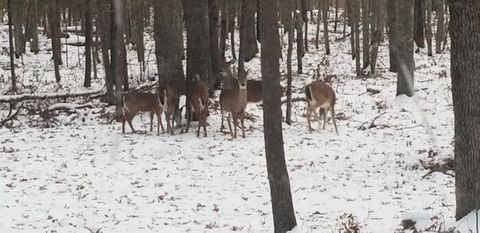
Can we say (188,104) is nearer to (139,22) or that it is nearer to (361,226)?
(361,226)

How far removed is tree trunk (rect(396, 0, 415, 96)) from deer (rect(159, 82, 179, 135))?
682 centimetres

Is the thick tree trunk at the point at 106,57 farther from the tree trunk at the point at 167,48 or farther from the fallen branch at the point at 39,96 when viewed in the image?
the tree trunk at the point at 167,48

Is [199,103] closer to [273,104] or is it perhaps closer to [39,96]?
[39,96]

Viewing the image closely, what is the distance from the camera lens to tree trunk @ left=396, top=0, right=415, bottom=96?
59.3 ft

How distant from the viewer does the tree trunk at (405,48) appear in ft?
59.3

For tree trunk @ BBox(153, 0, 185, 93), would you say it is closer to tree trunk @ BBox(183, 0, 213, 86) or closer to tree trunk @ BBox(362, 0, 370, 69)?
tree trunk @ BBox(183, 0, 213, 86)

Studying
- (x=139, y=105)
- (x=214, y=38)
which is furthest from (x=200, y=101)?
(x=214, y=38)

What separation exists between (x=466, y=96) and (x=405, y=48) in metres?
12.1

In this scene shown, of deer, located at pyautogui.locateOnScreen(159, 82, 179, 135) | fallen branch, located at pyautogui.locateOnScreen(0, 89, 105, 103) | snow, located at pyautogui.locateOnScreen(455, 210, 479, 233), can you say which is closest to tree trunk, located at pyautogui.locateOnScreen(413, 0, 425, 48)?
fallen branch, located at pyautogui.locateOnScreen(0, 89, 105, 103)

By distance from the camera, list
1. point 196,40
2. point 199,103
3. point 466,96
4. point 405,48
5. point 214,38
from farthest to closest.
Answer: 1. point 214,38
2. point 405,48
3. point 196,40
4. point 199,103
5. point 466,96

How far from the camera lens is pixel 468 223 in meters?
6.61

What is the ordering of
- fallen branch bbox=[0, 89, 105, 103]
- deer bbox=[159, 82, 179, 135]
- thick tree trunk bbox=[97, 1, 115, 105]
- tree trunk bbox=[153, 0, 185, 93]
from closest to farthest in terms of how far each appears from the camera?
1. deer bbox=[159, 82, 179, 135]
2. tree trunk bbox=[153, 0, 185, 93]
3. thick tree trunk bbox=[97, 1, 115, 105]
4. fallen branch bbox=[0, 89, 105, 103]

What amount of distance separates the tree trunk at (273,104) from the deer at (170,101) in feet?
27.8

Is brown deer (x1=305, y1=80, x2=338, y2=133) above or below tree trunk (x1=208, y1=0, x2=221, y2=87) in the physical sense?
below
